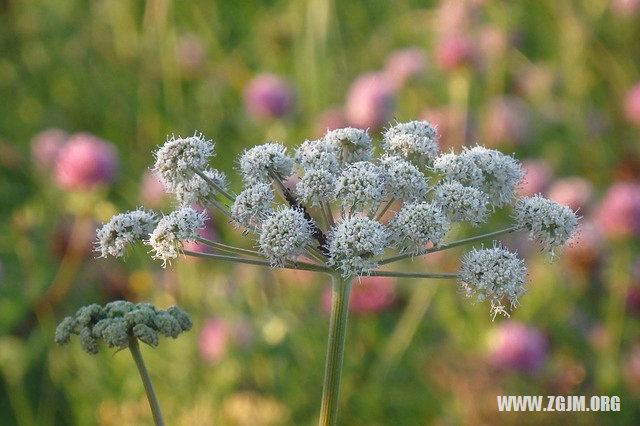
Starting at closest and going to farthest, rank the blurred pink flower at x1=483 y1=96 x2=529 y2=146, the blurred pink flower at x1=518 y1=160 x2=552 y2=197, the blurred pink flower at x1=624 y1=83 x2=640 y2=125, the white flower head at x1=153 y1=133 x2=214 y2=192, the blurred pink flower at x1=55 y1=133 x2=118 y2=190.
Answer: the white flower head at x1=153 y1=133 x2=214 y2=192, the blurred pink flower at x1=55 y1=133 x2=118 y2=190, the blurred pink flower at x1=518 y1=160 x2=552 y2=197, the blurred pink flower at x1=483 y1=96 x2=529 y2=146, the blurred pink flower at x1=624 y1=83 x2=640 y2=125

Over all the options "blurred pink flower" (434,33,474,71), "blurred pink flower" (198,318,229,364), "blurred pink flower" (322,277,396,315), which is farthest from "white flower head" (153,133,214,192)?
"blurred pink flower" (434,33,474,71)

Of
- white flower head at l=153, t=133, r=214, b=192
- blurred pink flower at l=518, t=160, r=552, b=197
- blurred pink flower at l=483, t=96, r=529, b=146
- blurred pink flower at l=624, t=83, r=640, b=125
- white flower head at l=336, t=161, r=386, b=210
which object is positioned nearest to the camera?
white flower head at l=336, t=161, r=386, b=210

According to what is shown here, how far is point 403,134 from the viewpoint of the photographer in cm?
178

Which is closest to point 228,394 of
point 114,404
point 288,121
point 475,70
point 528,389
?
point 114,404

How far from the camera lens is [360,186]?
1.58 metres

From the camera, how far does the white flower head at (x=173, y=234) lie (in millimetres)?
1575

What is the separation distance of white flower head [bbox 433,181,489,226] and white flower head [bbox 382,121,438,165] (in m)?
0.12

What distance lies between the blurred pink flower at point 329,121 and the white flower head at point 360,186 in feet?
9.43

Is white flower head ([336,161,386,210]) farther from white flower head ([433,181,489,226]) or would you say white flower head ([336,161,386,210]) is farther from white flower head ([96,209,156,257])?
white flower head ([96,209,156,257])

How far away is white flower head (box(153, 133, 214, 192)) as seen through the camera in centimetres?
168

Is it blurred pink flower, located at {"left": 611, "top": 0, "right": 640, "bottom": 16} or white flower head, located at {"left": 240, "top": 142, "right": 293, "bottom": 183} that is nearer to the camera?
white flower head, located at {"left": 240, "top": 142, "right": 293, "bottom": 183}

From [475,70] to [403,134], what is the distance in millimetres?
2994

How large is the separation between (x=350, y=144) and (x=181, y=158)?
31cm

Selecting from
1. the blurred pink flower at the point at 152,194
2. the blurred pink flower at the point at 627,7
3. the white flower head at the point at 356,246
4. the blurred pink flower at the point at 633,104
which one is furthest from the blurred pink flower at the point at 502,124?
the white flower head at the point at 356,246
